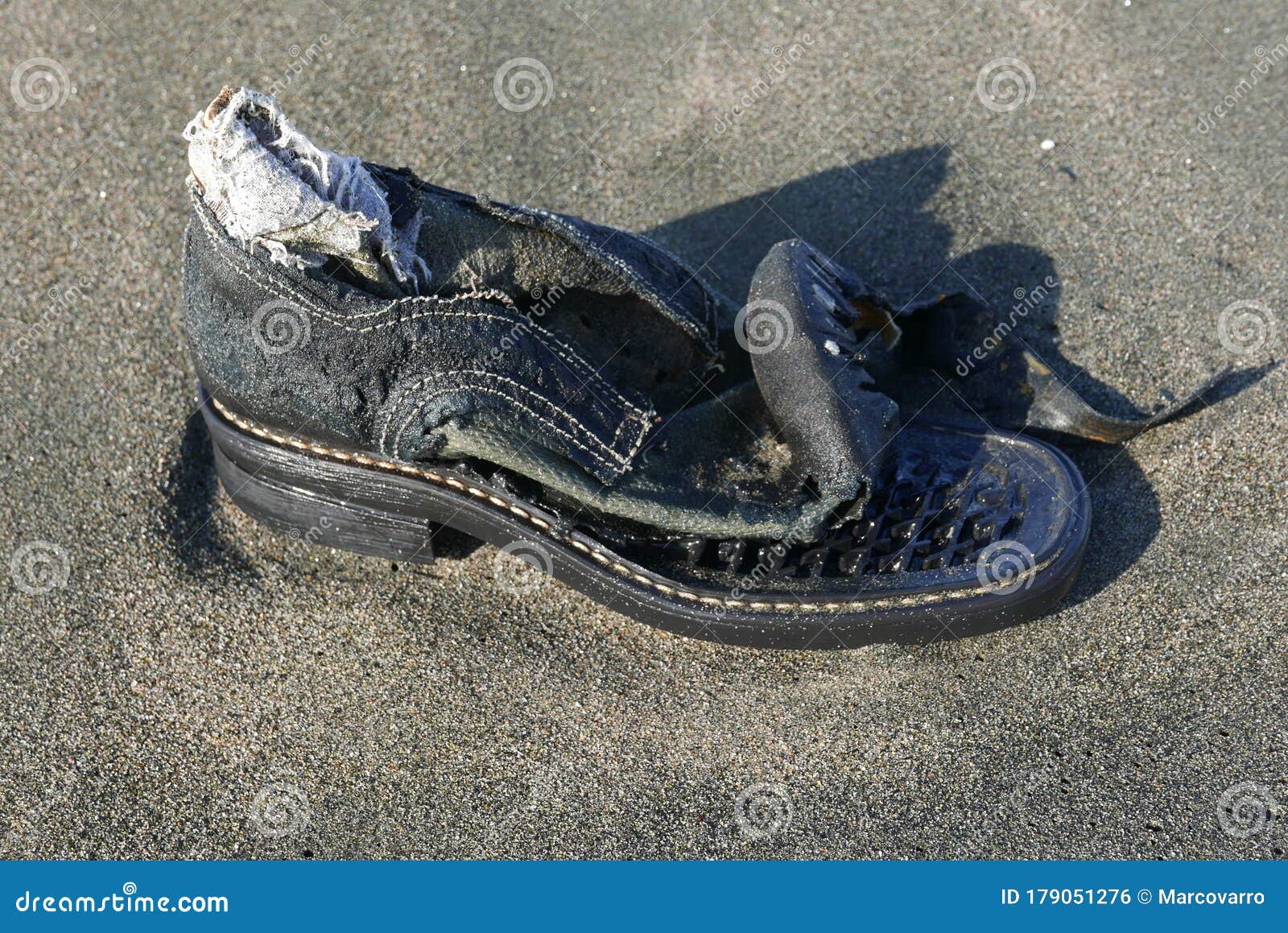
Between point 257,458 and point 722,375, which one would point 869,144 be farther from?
point 257,458

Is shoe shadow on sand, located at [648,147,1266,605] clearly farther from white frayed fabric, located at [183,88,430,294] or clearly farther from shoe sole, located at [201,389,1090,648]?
white frayed fabric, located at [183,88,430,294]

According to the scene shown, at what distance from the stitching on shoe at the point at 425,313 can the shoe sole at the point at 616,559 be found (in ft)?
1.15

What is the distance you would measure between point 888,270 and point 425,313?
1615 millimetres

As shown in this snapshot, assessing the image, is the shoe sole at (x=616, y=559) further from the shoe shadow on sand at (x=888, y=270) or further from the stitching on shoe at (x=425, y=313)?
the stitching on shoe at (x=425, y=313)

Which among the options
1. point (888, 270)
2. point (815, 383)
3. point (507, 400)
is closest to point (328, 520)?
point (507, 400)

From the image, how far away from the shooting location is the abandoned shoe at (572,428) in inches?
93.5

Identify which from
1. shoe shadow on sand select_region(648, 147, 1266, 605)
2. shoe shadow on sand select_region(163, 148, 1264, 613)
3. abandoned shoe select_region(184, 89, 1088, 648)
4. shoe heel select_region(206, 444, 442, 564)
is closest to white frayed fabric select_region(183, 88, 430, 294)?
abandoned shoe select_region(184, 89, 1088, 648)

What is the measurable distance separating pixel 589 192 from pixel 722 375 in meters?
1.03

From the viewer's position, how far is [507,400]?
7.99 ft

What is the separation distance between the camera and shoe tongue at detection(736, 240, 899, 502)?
8.20 ft

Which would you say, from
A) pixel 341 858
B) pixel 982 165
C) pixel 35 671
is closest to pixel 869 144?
pixel 982 165

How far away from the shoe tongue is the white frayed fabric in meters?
0.92

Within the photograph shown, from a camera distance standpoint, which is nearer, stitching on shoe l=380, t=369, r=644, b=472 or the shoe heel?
stitching on shoe l=380, t=369, r=644, b=472

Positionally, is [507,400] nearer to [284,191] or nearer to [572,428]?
[572,428]
